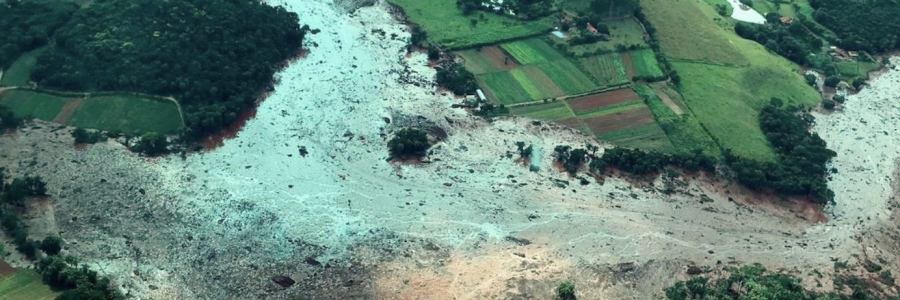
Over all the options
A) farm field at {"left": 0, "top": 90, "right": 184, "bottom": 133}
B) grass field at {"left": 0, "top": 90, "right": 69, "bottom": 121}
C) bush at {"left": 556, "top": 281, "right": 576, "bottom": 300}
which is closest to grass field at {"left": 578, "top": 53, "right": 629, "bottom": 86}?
bush at {"left": 556, "top": 281, "right": 576, "bottom": 300}

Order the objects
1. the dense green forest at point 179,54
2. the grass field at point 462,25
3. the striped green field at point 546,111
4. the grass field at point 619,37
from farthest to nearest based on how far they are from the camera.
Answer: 1. the grass field at point 462,25
2. the grass field at point 619,37
3. the striped green field at point 546,111
4. the dense green forest at point 179,54

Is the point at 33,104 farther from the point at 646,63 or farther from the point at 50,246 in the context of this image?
the point at 646,63

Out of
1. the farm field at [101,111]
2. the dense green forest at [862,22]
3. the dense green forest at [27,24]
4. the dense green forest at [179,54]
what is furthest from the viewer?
the dense green forest at [862,22]

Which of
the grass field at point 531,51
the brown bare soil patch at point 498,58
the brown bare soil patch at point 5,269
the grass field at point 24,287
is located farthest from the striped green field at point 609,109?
the brown bare soil patch at point 5,269

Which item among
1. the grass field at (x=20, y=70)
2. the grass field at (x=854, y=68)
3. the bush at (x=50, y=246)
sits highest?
the grass field at (x=20, y=70)

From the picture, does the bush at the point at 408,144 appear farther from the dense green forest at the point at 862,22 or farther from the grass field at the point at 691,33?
the dense green forest at the point at 862,22

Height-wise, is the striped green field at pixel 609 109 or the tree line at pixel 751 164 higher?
the striped green field at pixel 609 109

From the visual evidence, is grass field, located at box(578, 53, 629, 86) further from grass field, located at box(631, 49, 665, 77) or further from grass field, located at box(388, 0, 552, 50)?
grass field, located at box(388, 0, 552, 50)
